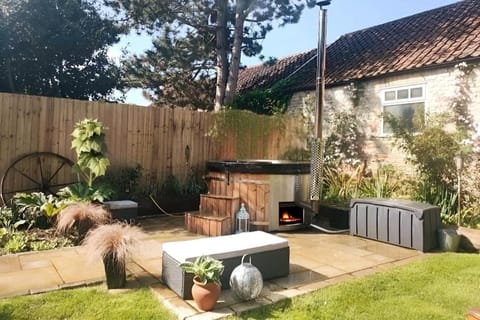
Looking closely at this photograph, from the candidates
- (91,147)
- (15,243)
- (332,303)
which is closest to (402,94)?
(332,303)

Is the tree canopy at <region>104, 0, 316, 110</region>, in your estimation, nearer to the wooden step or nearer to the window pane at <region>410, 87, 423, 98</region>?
the window pane at <region>410, 87, 423, 98</region>

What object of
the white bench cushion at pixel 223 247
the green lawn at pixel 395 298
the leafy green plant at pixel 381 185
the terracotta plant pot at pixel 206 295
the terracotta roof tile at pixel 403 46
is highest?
the terracotta roof tile at pixel 403 46

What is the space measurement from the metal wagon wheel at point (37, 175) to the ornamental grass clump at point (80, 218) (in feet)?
5.76

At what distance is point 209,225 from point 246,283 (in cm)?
242

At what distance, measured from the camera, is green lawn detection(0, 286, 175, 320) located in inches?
109

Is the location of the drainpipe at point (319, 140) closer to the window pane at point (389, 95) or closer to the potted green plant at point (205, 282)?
the window pane at point (389, 95)

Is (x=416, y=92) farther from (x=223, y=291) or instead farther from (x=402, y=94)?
(x=223, y=291)

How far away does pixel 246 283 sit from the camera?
3055 mm

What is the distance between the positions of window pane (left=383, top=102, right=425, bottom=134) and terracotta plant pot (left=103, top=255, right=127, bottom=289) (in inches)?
253

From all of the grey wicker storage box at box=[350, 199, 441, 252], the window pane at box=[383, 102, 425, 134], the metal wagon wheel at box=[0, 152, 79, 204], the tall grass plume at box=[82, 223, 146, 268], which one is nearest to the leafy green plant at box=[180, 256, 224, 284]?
the tall grass plume at box=[82, 223, 146, 268]

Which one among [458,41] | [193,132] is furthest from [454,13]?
[193,132]

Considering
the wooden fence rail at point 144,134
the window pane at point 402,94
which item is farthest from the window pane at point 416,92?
the wooden fence rail at point 144,134

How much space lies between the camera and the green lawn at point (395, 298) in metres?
2.95

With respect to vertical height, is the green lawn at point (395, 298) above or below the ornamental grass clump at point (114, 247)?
below
